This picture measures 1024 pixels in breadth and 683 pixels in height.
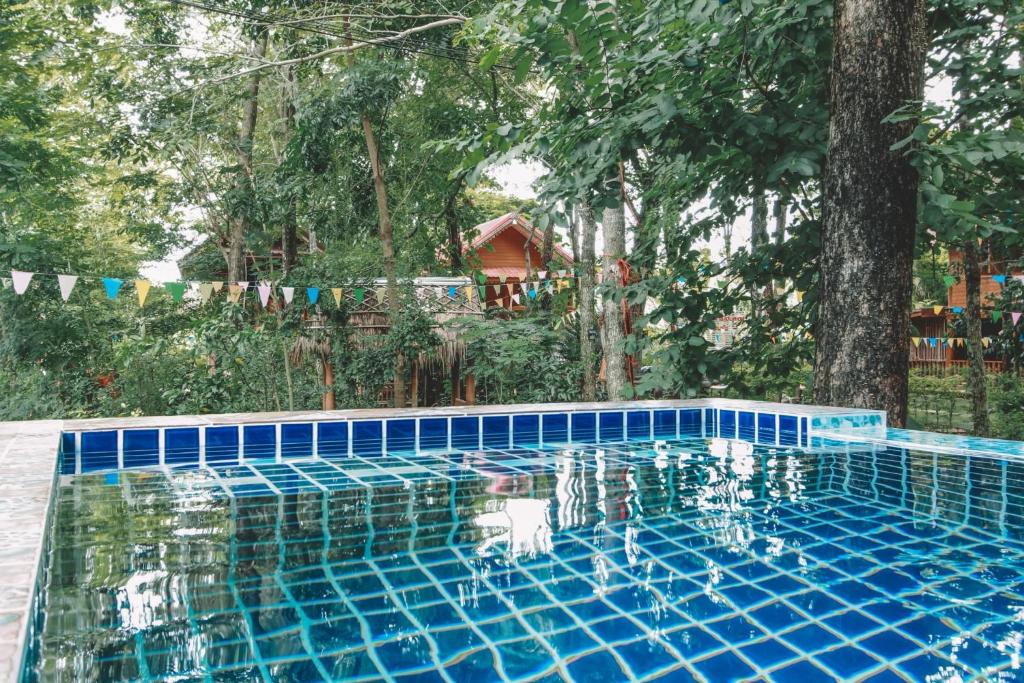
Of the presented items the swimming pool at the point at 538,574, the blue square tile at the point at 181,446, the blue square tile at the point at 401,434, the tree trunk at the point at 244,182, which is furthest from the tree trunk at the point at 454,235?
the swimming pool at the point at 538,574

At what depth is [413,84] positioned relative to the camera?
1065cm

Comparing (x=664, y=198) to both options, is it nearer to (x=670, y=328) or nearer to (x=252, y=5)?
(x=670, y=328)

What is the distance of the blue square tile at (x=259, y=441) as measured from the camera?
3703mm

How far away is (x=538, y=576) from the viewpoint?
1.97 metres

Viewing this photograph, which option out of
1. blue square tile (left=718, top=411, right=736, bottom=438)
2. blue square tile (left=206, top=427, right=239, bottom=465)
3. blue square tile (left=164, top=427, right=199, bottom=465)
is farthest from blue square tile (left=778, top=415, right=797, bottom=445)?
blue square tile (left=164, top=427, right=199, bottom=465)

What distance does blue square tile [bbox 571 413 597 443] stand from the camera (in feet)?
14.4

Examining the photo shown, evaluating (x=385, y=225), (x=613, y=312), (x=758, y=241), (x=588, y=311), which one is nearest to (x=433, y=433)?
(x=613, y=312)

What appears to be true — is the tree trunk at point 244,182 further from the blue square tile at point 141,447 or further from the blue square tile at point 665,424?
the blue square tile at point 665,424

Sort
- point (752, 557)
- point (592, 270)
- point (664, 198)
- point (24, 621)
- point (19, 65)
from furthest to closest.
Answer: point (592, 270)
point (19, 65)
point (664, 198)
point (752, 557)
point (24, 621)

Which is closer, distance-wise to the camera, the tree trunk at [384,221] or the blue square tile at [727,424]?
the blue square tile at [727,424]

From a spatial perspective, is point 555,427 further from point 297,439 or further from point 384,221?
point 384,221

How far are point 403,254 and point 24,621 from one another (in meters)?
11.0

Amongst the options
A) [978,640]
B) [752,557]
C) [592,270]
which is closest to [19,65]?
[592,270]

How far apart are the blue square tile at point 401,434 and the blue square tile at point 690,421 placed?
70.4 inches
